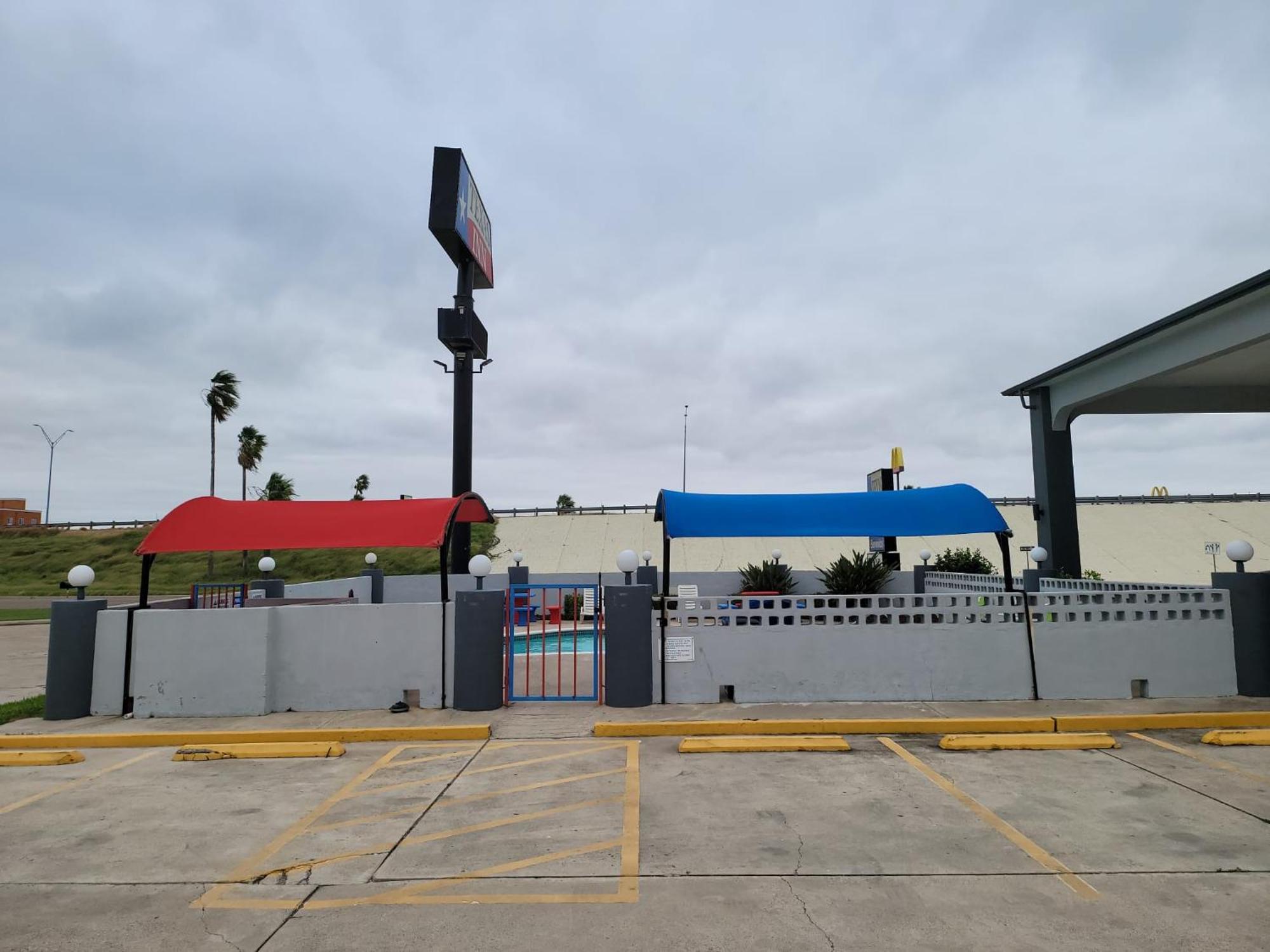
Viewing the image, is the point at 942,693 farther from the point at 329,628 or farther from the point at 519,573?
the point at 519,573

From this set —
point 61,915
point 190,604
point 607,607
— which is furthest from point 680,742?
point 190,604

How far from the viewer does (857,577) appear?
1972 cm

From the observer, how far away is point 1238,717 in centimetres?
937

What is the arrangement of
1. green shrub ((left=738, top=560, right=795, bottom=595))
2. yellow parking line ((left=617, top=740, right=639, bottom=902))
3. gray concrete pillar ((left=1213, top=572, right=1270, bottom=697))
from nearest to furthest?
yellow parking line ((left=617, top=740, right=639, bottom=902)) → gray concrete pillar ((left=1213, top=572, right=1270, bottom=697)) → green shrub ((left=738, top=560, right=795, bottom=595))

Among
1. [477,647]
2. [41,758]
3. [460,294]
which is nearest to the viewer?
[41,758]

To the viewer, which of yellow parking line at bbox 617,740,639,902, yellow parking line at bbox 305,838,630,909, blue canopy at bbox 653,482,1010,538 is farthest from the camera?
blue canopy at bbox 653,482,1010,538

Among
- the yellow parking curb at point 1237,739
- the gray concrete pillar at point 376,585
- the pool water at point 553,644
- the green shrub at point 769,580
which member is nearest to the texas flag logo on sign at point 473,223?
the gray concrete pillar at point 376,585

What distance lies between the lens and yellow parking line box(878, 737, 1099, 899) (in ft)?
16.1

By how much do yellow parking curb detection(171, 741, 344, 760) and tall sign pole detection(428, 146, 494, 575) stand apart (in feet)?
46.7

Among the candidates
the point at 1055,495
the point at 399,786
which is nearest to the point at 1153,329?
the point at 1055,495

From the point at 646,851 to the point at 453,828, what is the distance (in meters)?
1.66

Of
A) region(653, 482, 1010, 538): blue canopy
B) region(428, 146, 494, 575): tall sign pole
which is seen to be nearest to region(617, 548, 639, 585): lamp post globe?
region(653, 482, 1010, 538): blue canopy

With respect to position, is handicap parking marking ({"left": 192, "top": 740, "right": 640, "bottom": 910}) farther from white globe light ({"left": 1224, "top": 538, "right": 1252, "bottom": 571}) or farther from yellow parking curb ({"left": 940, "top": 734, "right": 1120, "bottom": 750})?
white globe light ({"left": 1224, "top": 538, "right": 1252, "bottom": 571})

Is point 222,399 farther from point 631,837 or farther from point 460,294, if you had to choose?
point 631,837
